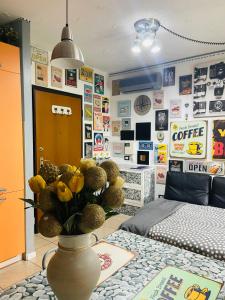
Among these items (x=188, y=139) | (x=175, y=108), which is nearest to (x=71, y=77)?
(x=175, y=108)

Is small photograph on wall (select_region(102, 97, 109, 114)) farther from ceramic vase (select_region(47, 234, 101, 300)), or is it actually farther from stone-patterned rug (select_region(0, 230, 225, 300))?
ceramic vase (select_region(47, 234, 101, 300))

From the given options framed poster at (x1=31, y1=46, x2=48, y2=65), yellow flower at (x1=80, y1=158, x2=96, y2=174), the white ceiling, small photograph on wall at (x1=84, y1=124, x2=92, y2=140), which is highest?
the white ceiling

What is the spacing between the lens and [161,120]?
149 inches

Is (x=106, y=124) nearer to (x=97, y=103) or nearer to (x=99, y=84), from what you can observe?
(x=97, y=103)

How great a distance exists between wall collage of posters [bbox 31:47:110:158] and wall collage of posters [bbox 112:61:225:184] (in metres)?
0.38

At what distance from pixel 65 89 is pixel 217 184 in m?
2.55

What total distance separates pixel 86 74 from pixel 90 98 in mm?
392

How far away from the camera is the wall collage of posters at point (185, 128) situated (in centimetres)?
329

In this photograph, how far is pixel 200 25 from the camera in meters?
2.46

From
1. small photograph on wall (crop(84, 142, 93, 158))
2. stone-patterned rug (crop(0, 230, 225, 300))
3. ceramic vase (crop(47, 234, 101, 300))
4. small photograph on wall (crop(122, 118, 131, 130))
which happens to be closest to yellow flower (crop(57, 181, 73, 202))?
ceramic vase (crop(47, 234, 101, 300))

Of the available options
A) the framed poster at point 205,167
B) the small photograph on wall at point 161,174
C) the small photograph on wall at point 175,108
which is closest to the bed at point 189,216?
the framed poster at point 205,167

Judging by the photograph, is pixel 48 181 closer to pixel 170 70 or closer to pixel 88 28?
pixel 88 28

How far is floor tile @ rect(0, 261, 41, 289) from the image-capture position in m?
2.14

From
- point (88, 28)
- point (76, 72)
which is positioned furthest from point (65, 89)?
point (88, 28)
